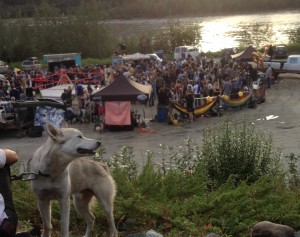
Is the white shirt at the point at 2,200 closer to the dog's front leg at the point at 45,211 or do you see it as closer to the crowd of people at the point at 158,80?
the dog's front leg at the point at 45,211

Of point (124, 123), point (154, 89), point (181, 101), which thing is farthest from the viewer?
point (154, 89)

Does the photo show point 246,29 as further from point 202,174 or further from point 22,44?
point 202,174

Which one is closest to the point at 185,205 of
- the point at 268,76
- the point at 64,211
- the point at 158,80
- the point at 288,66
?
the point at 64,211

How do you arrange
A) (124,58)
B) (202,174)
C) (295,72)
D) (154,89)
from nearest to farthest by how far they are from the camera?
1. (202,174)
2. (154,89)
3. (295,72)
4. (124,58)

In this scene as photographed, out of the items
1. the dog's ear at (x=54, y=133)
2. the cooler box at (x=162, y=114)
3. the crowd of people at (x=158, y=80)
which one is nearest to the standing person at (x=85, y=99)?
the crowd of people at (x=158, y=80)

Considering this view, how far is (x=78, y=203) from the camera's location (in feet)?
21.6

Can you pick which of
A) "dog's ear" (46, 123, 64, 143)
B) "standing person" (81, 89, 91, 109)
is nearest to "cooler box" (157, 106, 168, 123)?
"standing person" (81, 89, 91, 109)

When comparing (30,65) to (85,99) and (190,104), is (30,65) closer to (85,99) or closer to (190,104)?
(85,99)

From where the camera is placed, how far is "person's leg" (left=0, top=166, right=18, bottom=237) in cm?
409

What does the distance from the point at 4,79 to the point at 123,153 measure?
20.6 meters

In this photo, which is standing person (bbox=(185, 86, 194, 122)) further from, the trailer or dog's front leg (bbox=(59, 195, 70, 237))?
dog's front leg (bbox=(59, 195, 70, 237))

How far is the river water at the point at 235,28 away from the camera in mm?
53375

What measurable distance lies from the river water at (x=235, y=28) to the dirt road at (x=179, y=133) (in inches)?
996

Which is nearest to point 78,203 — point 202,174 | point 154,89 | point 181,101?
point 202,174
